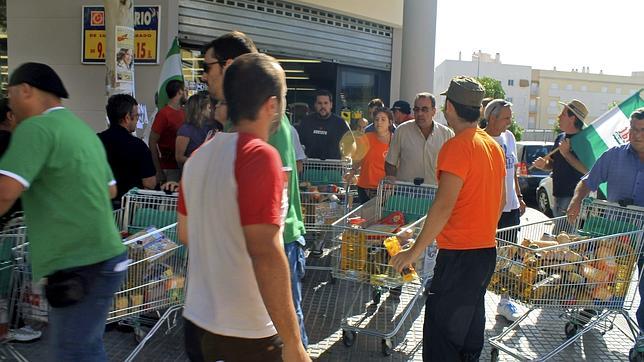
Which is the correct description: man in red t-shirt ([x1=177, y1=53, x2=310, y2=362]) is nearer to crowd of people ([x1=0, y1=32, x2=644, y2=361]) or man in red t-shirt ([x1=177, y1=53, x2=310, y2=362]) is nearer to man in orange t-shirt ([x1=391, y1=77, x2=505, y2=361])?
crowd of people ([x1=0, y1=32, x2=644, y2=361])

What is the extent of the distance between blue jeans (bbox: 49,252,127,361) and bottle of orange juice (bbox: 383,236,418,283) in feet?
6.71

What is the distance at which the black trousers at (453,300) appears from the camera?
3.63 meters

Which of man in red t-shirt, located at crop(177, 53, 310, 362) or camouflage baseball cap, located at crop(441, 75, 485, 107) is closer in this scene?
man in red t-shirt, located at crop(177, 53, 310, 362)

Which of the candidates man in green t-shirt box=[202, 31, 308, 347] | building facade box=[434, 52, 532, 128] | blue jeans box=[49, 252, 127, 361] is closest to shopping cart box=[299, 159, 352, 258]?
man in green t-shirt box=[202, 31, 308, 347]

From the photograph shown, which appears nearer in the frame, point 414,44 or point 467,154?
point 467,154

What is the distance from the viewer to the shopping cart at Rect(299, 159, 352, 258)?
20.3 ft

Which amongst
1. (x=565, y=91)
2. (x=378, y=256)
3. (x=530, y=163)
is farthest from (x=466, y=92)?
(x=565, y=91)

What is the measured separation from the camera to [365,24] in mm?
15164

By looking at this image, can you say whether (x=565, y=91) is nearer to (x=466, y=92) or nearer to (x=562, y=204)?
(x=562, y=204)

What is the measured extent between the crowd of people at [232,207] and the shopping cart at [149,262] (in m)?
0.36

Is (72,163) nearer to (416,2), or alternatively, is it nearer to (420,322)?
(420,322)

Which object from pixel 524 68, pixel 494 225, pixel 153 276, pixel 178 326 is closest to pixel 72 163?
pixel 153 276

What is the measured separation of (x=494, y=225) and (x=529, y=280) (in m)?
0.84

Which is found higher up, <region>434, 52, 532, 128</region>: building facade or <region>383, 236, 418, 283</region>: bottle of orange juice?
<region>434, 52, 532, 128</region>: building facade
